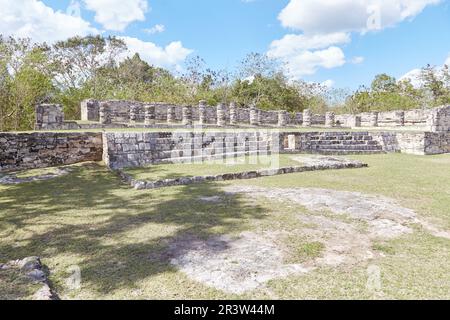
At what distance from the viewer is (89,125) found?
50.1 feet

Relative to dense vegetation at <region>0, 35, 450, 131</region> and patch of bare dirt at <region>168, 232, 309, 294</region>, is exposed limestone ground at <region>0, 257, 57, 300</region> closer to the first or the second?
patch of bare dirt at <region>168, 232, 309, 294</region>

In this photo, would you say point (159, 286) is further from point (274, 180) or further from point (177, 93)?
point (177, 93)

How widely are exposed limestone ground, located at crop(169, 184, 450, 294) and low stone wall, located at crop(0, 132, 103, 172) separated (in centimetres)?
650

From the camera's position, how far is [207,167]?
861 cm

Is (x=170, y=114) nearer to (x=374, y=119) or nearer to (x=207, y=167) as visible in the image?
(x=207, y=167)

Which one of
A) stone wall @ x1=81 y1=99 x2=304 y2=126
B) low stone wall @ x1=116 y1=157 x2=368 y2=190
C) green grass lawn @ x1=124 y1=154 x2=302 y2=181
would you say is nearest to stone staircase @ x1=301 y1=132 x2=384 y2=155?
green grass lawn @ x1=124 y1=154 x2=302 y2=181

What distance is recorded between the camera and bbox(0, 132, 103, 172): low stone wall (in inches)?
324

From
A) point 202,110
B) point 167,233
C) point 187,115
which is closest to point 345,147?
point 187,115

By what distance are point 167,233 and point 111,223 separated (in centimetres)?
97

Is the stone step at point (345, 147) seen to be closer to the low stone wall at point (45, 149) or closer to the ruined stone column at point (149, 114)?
the low stone wall at point (45, 149)

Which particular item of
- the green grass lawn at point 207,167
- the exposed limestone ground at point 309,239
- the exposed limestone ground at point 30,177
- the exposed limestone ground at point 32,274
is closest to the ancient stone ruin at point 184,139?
the green grass lawn at point 207,167

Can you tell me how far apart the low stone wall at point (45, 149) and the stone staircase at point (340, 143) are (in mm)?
7943

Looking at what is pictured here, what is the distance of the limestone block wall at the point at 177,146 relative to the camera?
902cm
